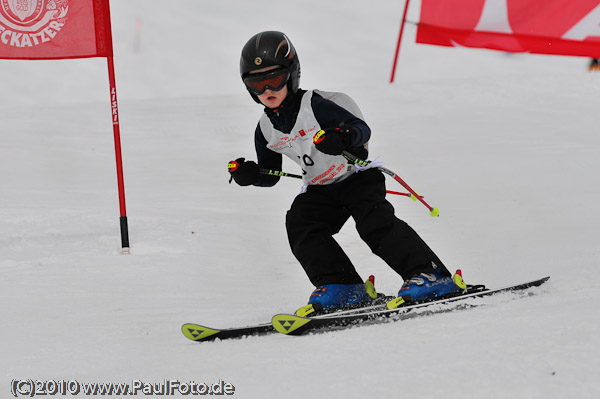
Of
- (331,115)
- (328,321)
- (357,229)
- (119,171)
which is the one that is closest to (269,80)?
(331,115)

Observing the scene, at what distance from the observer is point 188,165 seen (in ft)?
27.4

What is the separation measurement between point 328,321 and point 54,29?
3253 mm

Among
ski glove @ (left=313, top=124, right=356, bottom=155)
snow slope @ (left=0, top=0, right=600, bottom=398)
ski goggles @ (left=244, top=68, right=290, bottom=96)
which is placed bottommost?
snow slope @ (left=0, top=0, right=600, bottom=398)

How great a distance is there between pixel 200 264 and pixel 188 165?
3472 millimetres

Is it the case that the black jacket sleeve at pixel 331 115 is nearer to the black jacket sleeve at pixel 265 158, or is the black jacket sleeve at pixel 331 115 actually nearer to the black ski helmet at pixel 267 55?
the black ski helmet at pixel 267 55

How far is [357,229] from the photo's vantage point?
12.1 ft

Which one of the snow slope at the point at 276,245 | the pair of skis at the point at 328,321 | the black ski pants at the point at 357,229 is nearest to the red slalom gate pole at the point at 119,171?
the snow slope at the point at 276,245

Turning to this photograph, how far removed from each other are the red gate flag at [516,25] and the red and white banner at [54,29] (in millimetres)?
5830

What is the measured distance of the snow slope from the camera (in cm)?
241

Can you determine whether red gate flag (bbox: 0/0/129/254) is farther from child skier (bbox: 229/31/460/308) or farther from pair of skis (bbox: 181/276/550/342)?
pair of skis (bbox: 181/276/550/342)

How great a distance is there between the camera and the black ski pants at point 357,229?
3.56 meters

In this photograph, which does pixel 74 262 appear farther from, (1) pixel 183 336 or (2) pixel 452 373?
(2) pixel 452 373

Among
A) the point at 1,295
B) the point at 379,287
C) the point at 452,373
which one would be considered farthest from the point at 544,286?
the point at 1,295

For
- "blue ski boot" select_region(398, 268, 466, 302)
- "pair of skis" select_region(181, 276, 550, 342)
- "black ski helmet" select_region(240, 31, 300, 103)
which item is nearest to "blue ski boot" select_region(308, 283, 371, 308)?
"pair of skis" select_region(181, 276, 550, 342)
